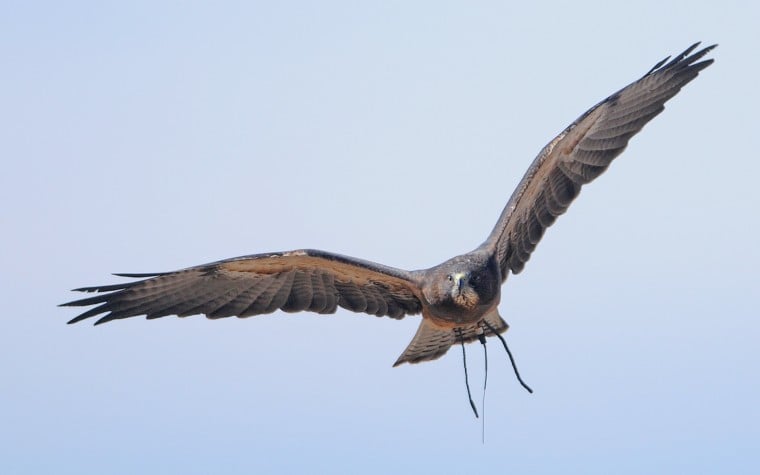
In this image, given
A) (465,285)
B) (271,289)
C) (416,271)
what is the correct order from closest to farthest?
(465,285)
(416,271)
(271,289)

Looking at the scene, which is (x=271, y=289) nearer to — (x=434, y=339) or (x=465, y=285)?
(x=434, y=339)

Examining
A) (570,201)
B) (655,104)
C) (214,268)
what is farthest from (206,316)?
(655,104)

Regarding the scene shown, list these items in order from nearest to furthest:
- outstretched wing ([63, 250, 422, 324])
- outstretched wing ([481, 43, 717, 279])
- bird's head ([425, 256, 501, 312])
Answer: bird's head ([425, 256, 501, 312])
outstretched wing ([63, 250, 422, 324])
outstretched wing ([481, 43, 717, 279])

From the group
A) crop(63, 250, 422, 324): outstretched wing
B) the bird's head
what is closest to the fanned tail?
crop(63, 250, 422, 324): outstretched wing

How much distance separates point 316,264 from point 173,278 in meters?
1.29

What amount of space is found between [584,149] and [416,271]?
207 cm

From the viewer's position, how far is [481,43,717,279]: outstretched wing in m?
10.5

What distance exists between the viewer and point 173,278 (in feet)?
33.3

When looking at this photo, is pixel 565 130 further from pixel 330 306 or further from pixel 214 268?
pixel 214 268

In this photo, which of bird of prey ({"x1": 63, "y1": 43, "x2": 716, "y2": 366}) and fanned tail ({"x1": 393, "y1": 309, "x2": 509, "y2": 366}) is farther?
fanned tail ({"x1": 393, "y1": 309, "x2": 509, "y2": 366})

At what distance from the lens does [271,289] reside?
10633 mm

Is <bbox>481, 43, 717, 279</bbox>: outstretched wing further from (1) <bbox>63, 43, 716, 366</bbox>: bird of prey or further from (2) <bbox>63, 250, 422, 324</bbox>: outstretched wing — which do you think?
(2) <bbox>63, 250, 422, 324</bbox>: outstretched wing

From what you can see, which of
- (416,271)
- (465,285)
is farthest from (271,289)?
(465,285)

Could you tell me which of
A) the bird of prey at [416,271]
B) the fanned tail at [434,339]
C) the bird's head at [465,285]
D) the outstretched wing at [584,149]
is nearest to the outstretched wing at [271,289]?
the bird of prey at [416,271]
